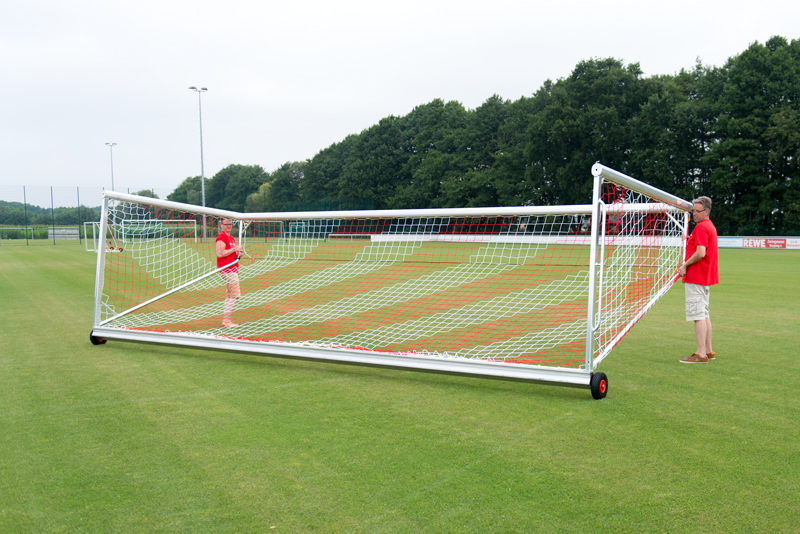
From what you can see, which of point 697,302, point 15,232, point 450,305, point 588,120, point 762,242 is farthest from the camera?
point 15,232

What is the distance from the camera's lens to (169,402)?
500cm

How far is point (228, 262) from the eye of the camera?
8891 mm

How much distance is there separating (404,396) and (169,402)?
6.95 ft

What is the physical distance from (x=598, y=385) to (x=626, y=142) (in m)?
45.3

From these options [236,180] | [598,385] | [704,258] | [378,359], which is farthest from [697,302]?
[236,180]

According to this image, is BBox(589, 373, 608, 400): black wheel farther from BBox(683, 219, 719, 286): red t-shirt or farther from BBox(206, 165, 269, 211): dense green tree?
BBox(206, 165, 269, 211): dense green tree

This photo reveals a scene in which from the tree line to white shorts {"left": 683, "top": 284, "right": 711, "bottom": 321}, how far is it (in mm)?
36218

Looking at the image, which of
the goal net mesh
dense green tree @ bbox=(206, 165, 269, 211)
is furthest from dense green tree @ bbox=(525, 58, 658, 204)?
dense green tree @ bbox=(206, 165, 269, 211)

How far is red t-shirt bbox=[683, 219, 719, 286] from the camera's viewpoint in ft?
20.5

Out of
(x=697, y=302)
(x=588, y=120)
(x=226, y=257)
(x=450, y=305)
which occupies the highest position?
(x=588, y=120)

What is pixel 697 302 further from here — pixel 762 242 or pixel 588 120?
pixel 588 120

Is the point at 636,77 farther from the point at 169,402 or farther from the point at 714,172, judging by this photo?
the point at 169,402

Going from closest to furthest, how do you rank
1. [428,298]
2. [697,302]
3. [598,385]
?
1. [598,385]
2. [697,302]
3. [428,298]

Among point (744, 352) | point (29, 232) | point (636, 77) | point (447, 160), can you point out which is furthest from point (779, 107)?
point (29, 232)
